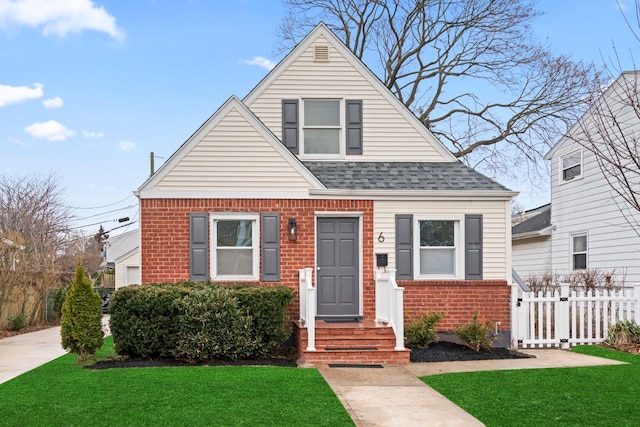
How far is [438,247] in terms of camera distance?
472 inches

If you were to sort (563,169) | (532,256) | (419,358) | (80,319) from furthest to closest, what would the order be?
(532,256)
(563,169)
(419,358)
(80,319)

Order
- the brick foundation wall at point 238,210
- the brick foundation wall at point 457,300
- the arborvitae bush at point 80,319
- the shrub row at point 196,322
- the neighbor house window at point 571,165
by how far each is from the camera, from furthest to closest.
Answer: the neighbor house window at point 571,165 → the brick foundation wall at point 457,300 → the brick foundation wall at point 238,210 → the arborvitae bush at point 80,319 → the shrub row at point 196,322

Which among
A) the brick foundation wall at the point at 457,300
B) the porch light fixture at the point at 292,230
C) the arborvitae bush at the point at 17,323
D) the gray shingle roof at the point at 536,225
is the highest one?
the gray shingle roof at the point at 536,225

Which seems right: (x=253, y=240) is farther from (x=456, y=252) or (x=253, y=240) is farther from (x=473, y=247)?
(x=473, y=247)

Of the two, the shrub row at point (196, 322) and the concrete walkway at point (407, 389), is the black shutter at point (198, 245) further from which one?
the concrete walkway at point (407, 389)

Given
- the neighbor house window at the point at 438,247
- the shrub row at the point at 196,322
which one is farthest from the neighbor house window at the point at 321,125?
the shrub row at the point at 196,322

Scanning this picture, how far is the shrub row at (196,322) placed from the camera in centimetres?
974

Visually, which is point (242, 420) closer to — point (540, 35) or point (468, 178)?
point (468, 178)

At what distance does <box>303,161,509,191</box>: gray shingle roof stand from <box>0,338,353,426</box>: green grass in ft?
14.1

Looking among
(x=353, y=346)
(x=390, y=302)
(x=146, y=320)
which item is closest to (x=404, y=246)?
(x=390, y=302)

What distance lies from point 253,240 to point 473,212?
4381mm

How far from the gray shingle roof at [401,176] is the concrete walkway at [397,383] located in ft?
11.5

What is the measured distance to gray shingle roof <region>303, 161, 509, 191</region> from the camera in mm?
11898

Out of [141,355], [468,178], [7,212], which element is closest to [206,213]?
[141,355]
